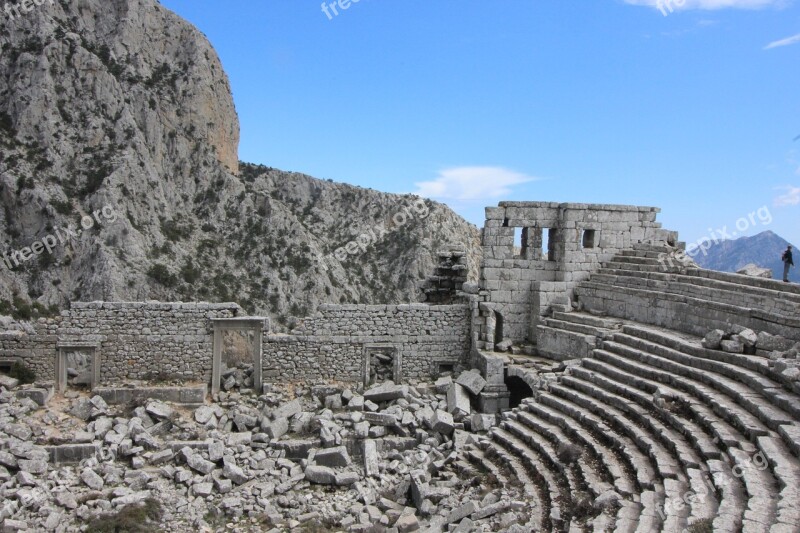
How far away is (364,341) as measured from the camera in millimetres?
16109

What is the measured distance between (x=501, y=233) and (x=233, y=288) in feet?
90.2

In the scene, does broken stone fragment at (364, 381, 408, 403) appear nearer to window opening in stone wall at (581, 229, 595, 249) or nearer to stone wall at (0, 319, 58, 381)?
window opening in stone wall at (581, 229, 595, 249)

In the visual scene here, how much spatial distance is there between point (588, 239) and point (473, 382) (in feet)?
18.4

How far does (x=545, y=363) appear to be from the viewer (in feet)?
49.4

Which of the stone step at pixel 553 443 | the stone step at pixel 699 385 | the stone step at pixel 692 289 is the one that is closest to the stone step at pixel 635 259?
the stone step at pixel 692 289

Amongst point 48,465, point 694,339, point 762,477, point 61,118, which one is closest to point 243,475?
point 48,465

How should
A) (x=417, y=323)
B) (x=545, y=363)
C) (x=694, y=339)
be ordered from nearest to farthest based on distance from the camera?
(x=694, y=339) → (x=545, y=363) → (x=417, y=323)

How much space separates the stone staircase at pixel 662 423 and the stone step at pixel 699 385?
2 centimetres

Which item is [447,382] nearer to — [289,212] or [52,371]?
[52,371]

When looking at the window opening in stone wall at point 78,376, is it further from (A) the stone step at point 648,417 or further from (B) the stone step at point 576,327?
(A) the stone step at point 648,417

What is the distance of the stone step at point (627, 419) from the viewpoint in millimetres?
8768

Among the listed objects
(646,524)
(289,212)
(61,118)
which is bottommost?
(646,524)

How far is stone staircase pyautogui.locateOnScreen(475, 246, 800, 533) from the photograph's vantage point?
301 inches

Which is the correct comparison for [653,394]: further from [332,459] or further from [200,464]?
[200,464]
